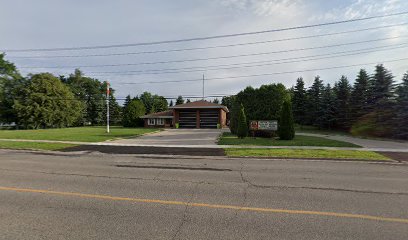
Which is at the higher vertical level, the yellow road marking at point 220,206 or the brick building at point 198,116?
the brick building at point 198,116

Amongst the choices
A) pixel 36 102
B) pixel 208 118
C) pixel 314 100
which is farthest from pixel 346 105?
pixel 36 102

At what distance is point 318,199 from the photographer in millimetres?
5551

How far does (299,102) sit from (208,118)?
1827cm

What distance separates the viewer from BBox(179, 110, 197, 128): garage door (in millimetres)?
45781

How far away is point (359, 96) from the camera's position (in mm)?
35438

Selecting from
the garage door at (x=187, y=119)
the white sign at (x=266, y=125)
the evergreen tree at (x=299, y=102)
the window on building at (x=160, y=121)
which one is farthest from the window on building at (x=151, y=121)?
the white sign at (x=266, y=125)

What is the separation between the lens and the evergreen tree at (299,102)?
47.2 m

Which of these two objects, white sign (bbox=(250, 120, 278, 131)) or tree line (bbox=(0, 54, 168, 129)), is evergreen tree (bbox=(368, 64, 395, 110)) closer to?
white sign (bbox=(250, 120, 278, 131))

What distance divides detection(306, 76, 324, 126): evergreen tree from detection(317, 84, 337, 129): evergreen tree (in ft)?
4.30

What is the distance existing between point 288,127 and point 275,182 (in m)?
14.6

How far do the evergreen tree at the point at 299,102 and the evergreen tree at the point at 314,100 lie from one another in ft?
5.49

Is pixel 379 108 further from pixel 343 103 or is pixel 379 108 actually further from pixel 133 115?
pixel 133 115

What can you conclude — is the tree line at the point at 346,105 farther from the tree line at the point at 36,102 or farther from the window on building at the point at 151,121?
the tree line at the point at 36,102

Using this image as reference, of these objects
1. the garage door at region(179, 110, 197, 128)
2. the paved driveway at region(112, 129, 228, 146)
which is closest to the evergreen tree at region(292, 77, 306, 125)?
the garage door at region(179, 110, 197, 128)
